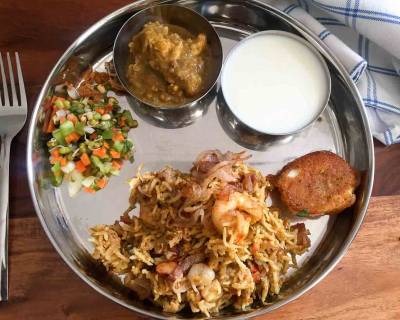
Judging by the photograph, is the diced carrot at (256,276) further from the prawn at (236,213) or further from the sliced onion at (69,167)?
the sliced onion at (69,167)

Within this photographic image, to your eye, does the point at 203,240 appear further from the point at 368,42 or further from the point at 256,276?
the point at 368,42

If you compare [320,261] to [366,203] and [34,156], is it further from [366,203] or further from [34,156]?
[34,156]

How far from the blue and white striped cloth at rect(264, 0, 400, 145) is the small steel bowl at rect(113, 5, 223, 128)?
44 cm

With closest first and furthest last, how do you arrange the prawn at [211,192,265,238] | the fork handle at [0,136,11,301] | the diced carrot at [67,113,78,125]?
1. the prawn at [211,192,265,238]
2. the fork handle at [0,136,11,301]
3. the diced carrot at [67,113,78,125]

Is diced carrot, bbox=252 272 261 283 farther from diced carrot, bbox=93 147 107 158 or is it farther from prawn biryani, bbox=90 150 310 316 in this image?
diced carrot, bbox=93 147 107 158

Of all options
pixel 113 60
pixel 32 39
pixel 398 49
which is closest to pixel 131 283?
pixel 113 60

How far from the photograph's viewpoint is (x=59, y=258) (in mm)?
2279

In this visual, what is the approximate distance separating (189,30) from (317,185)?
0.92m

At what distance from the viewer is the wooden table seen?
2.26 meters

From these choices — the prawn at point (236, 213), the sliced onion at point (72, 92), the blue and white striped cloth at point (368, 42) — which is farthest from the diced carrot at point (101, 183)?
the blue and white striped cloth at point (368, 42)

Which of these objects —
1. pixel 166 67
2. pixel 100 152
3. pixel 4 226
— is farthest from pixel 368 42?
pixel 4 226

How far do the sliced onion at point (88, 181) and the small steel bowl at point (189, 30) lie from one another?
38 centimetres

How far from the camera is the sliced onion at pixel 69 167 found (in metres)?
→ 2.30

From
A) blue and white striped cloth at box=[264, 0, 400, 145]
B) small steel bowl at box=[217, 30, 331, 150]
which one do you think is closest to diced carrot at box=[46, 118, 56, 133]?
small steel bowl at box=[217, 30, 331, 150]
